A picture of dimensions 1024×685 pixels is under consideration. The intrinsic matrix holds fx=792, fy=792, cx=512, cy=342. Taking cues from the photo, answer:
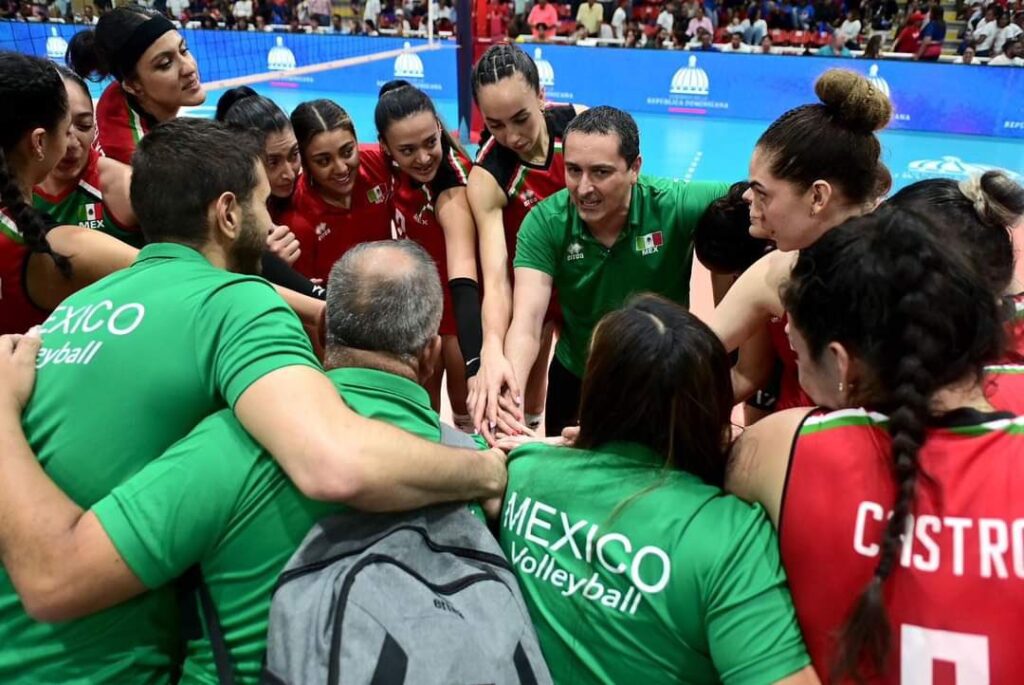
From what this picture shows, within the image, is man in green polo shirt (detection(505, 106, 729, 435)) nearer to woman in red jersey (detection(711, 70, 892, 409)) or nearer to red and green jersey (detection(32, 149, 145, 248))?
woman in red jersey (detection(711, 70, 892, 409))

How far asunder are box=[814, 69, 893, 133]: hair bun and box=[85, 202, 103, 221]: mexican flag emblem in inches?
93.8

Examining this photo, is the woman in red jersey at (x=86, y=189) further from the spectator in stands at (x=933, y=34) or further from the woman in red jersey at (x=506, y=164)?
the spectator in stands at (x=933, y=34)

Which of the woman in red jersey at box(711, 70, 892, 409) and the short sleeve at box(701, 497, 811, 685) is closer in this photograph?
the short sleeve at box(701, 497, 811, 685)

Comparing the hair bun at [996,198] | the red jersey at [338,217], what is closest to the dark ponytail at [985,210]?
the hair bun at [996,198]

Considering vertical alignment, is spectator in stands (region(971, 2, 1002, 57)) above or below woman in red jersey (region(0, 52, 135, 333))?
above

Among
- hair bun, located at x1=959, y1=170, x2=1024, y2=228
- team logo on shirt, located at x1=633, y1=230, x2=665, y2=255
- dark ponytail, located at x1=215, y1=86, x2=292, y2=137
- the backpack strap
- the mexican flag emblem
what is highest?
dark ponytail, located at x1=215, y1=86, x2=292, y2=137

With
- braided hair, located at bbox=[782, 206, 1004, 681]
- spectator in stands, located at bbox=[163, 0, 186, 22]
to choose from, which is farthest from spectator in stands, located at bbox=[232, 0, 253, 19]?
braided hair, located at bbox=[782, 206, 1004, 681]

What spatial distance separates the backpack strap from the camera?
143cm

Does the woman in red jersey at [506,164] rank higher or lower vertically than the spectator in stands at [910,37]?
lower

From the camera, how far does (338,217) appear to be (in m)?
3.53

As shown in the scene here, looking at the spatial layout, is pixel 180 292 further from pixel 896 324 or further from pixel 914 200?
pixel 914 200

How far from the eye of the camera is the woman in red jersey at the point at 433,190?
10.4 feet

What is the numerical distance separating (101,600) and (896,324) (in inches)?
57.0

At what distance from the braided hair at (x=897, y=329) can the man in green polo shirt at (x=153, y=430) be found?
0.72 meters
